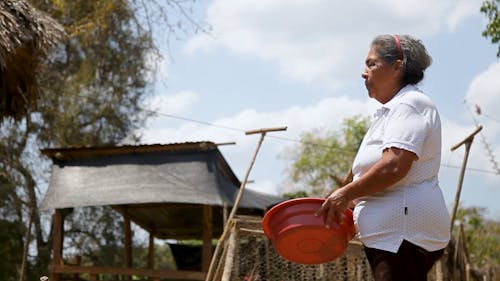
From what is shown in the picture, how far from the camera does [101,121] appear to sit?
16641 millimetres

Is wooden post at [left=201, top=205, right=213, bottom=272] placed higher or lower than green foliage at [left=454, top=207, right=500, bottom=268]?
lower

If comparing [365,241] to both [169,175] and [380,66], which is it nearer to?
[380,66]

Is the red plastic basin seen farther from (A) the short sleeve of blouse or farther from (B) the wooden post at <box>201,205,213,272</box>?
(B) the wooden post at <box>201,205,213,272</box>

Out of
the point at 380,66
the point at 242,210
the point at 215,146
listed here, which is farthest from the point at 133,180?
the point at 380,66

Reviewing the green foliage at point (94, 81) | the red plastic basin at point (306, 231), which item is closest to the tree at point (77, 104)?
the green foliage at point (94, 81)

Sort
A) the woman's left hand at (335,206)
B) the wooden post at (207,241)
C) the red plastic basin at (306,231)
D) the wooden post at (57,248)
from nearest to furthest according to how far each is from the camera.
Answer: the woman's left hand at (335,206)
the red plastic basin at (306,231)
the wooden post at (207,241)
the wooden post at (57,248)

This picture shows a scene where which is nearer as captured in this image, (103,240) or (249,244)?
(249,244)

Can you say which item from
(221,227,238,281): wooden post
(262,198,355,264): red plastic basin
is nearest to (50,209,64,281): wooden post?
(221,227,238,281): wooden post

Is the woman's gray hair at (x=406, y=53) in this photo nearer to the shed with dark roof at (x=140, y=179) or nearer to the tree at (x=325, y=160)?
the shed with dark roof at (x=140, y=179)

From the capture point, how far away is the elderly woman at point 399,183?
2543 millimetres

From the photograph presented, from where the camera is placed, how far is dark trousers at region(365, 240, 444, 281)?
2.52 meters

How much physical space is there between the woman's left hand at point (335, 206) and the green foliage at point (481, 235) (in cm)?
1356

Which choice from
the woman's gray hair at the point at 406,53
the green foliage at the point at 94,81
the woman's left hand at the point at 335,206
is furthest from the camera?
the green foliage at the point at 94,81

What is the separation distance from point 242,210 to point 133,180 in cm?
266
